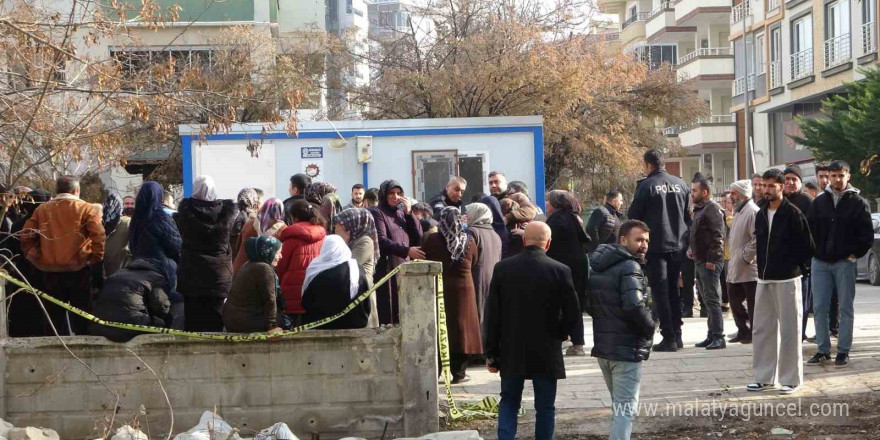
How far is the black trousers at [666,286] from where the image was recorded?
11.5m

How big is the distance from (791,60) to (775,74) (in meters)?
1.90

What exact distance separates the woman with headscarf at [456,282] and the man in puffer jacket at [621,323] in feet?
8.87

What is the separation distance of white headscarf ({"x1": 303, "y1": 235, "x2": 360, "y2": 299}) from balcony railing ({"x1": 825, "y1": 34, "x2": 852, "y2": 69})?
3227cm

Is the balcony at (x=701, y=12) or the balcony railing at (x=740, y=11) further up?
the balcony at (x=701, y=12)

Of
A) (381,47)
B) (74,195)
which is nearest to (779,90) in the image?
(381,47)

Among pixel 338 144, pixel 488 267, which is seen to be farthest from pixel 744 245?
pixel 338 144

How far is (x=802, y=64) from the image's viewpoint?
4153 cm

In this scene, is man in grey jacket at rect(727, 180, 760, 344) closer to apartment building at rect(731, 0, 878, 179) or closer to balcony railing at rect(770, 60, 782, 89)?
apartment building at rect(731, 0, 878, 179)

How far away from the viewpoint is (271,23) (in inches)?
1355

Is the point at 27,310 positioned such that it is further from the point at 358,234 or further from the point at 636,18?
the point at 636,18

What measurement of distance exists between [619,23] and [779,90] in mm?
27999

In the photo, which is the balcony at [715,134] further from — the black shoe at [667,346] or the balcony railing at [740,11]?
the black shoe at [667,346]

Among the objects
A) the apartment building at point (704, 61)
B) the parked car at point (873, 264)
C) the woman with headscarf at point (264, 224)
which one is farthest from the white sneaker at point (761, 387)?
the apartment building at point (704, 61)

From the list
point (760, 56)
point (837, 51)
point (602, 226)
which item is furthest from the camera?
point (760, 56)
